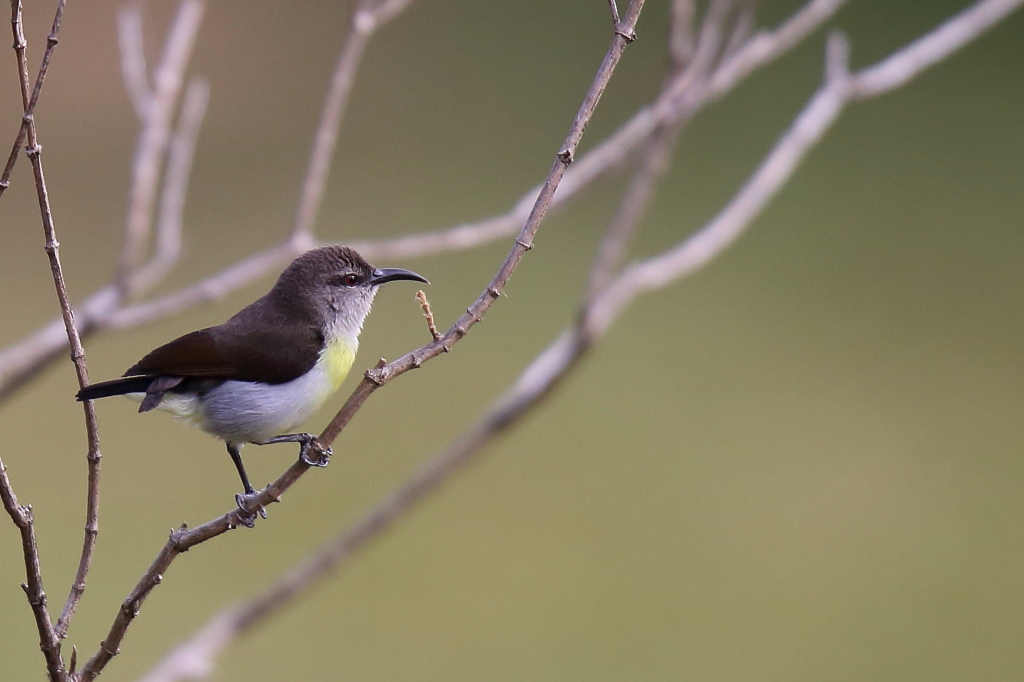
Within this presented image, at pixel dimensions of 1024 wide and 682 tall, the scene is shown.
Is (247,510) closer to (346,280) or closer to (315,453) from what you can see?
(315,453)

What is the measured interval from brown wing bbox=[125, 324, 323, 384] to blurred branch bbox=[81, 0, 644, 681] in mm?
170

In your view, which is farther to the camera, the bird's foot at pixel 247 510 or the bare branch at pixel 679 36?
the bare branch at pixel 679 36

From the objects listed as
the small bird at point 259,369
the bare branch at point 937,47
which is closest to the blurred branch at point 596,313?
the bare branch at point 937,47

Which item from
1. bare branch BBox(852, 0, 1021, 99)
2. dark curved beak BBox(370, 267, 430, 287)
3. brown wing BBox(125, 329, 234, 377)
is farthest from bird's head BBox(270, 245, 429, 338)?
bare branch BBox(852, 0, 1021, 99)

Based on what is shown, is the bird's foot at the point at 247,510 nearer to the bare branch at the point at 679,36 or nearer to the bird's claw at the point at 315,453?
the bird's claw at the point at 315,453

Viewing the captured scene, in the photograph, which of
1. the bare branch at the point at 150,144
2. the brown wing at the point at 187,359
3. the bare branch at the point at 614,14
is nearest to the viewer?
the brown wing at the point at 187,359

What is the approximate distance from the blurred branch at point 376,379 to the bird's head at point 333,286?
0.35 m

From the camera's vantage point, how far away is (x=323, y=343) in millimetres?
1398

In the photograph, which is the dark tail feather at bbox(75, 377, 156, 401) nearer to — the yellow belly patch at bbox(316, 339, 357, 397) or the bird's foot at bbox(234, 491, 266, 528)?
the bird's foot at bbox(234, 491, 266, 528)

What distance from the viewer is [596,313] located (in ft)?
6.30

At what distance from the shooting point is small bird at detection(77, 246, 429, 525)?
1131mm

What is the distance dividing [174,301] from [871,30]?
24.8 feet

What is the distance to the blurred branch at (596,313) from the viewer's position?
1.72m

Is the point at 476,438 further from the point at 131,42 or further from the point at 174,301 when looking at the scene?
the point at 131,42
